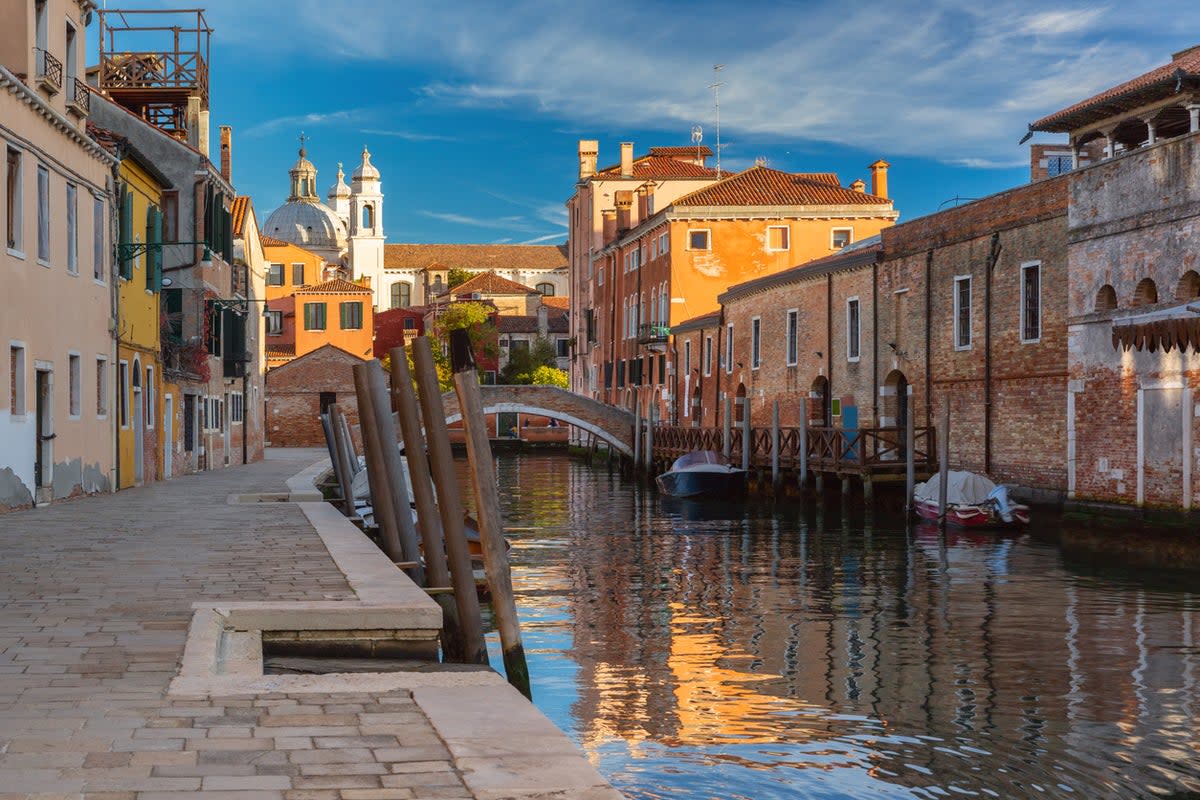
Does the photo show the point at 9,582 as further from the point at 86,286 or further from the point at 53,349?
the point at 86,286

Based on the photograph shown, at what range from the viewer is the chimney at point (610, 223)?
5566cm

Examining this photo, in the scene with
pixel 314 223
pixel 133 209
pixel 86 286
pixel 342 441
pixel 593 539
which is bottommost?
pixel 593 539

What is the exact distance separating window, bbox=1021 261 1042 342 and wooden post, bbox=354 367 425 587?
1483 centimetres

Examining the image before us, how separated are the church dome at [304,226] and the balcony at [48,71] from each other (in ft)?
291

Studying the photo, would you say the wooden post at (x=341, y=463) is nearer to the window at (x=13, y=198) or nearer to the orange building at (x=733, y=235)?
the window at (x=13, y=198)

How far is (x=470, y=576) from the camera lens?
26.5 feet

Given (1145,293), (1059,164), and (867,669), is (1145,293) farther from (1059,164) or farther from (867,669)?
(867,669)

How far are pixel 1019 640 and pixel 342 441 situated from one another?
10.9 m

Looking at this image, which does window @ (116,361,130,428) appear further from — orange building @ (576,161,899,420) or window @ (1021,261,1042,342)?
orange building @ (576,161,899,420)

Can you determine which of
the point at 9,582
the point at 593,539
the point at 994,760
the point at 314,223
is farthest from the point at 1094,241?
the point at 314,223

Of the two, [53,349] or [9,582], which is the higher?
[53,349]

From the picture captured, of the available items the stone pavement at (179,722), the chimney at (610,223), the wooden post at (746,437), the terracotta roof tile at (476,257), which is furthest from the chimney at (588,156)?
the stone pavement at (179,722)

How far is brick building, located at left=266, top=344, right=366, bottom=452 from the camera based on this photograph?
5019cm

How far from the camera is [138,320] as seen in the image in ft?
74.6
